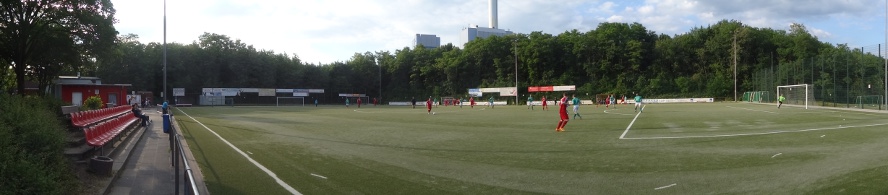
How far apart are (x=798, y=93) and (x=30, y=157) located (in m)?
54.5

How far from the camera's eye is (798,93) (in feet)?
153

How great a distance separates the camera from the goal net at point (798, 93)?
43219mm

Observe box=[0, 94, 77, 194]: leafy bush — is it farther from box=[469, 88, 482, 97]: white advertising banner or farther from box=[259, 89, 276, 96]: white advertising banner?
box=[259, 89, 276, 96]: white advertising banner

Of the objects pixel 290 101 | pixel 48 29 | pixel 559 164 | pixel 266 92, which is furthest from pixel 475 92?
pixel 559 164

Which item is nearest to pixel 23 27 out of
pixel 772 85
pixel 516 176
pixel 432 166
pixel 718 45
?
pixel 432 166

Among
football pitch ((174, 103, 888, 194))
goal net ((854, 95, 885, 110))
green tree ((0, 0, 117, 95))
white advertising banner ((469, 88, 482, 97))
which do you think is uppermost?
green tree ((0, 0, 117, 95))

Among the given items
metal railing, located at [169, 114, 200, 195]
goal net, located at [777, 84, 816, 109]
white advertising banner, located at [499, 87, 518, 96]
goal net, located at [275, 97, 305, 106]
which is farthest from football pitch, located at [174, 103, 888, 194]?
goal net, located at [275, 97, 305, 106]

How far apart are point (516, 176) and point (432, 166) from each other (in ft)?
6.24

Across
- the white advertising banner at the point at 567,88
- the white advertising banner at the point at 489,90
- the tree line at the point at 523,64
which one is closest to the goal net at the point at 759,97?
the tree line at the point at 523,64

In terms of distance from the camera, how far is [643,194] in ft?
22.4

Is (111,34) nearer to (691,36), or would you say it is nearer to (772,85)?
(772,85)

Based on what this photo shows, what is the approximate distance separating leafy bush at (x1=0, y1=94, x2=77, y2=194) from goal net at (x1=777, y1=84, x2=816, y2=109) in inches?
1877

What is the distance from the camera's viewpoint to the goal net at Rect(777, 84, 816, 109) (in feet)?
142

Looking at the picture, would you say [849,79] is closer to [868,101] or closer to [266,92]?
[868,101]
